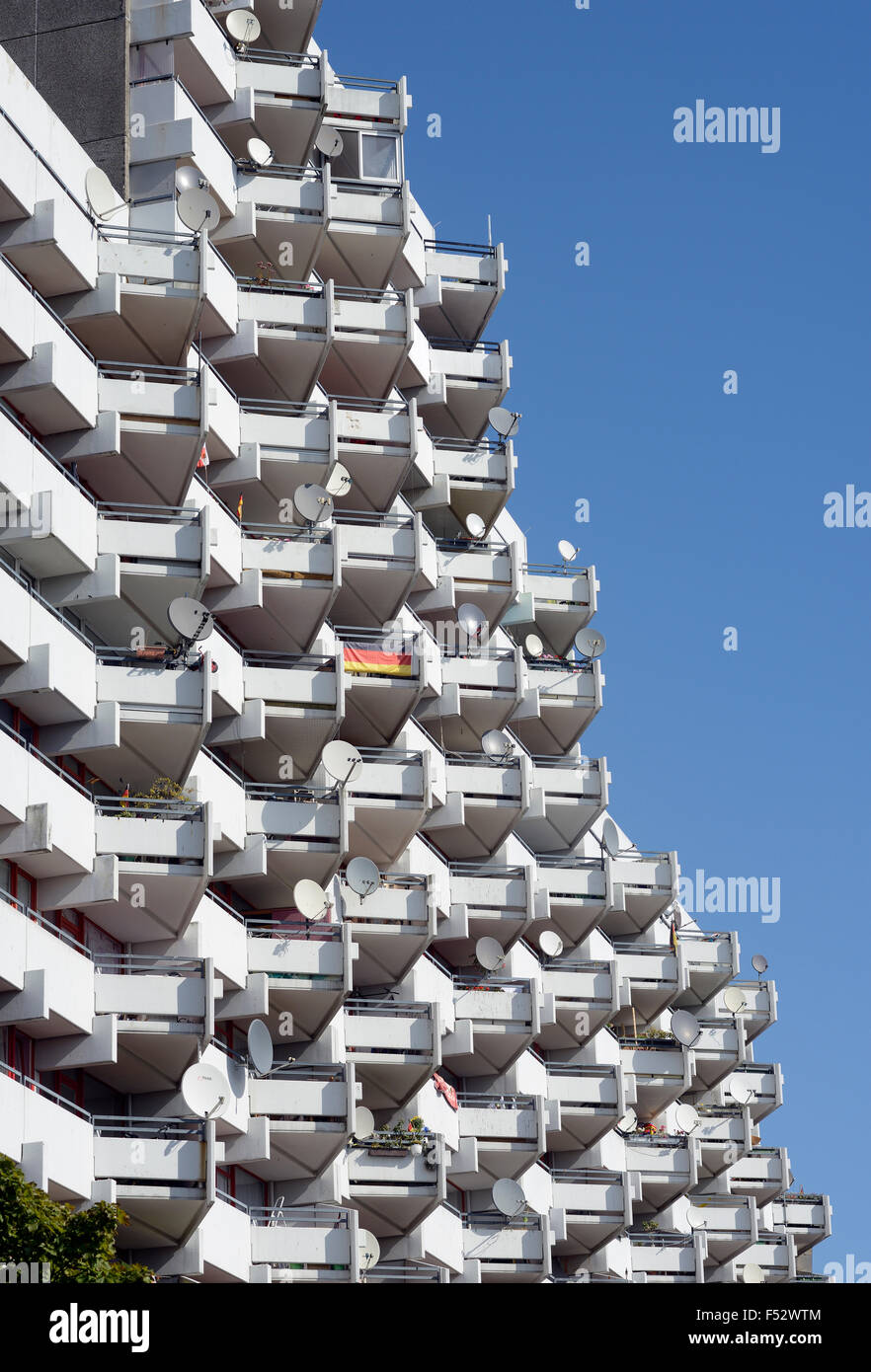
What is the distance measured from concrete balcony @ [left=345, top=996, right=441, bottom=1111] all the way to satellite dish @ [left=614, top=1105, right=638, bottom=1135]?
12608 mm

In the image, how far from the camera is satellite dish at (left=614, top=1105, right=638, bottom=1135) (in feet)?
220

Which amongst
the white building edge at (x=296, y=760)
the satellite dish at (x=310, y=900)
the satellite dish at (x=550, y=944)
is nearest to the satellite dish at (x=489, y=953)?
the white building edge at (x=296, y=760)

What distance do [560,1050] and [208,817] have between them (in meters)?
24.6

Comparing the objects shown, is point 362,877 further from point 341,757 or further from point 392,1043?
point 392,1043

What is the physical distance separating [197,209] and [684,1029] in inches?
1286

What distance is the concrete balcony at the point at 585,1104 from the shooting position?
6519 centimetres

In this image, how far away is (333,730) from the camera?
53.8 m

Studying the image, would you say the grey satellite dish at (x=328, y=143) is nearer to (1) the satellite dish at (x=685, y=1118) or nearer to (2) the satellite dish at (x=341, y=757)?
(2) the satellite dish at (x=341, y=757)

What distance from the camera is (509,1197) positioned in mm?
58688

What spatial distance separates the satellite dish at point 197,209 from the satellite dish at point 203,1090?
18.4 meters
